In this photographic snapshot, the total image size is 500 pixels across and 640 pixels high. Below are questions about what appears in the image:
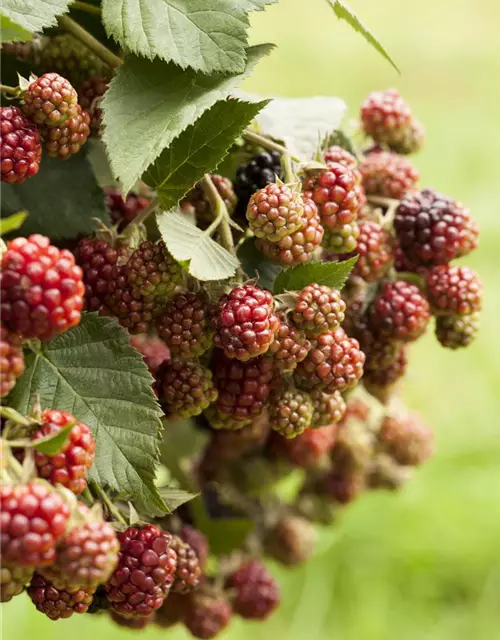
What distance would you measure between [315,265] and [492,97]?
119 inches

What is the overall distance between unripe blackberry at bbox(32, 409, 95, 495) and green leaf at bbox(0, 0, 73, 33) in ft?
0.81

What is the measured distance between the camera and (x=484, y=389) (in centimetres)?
227

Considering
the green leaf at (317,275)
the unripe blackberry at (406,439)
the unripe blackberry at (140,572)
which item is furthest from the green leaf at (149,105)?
the unripe blackberry at (406,439)

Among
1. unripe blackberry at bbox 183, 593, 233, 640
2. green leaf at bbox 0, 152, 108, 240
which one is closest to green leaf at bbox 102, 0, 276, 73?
green leaf at bbox 0, 152, 108, 240

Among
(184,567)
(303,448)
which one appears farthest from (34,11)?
(303,448)

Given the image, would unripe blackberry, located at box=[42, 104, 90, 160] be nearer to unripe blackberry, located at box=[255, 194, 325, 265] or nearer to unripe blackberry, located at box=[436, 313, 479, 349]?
unripe blackberry, located at box=[255, 194, 325, 265]

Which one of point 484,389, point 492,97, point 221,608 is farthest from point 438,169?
point 221,608

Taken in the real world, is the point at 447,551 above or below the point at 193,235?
below

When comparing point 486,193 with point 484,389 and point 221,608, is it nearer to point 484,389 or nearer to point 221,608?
point 484,389

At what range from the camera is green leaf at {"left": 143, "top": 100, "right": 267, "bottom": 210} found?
0.59 meters

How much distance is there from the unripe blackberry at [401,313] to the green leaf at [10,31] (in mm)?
329

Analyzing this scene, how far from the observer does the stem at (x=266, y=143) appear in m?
0.64

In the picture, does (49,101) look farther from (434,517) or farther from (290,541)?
(434,517)

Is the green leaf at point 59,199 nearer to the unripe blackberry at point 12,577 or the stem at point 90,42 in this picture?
the stem at point 90,42
